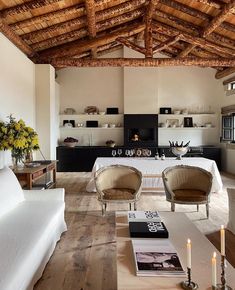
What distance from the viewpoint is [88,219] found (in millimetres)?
4090

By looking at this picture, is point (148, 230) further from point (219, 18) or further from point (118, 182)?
point (219, 18)

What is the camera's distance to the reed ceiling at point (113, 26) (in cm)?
525

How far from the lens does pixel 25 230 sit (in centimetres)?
238

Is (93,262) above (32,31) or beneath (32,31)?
beneath

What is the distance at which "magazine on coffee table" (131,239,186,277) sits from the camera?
1.74 m

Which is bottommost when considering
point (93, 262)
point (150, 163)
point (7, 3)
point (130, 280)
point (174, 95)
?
point (93, 262)

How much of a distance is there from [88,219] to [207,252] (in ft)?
7.66

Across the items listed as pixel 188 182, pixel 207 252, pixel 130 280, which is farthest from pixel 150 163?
pixel 130 280

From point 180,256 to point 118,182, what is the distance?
7.76 ft

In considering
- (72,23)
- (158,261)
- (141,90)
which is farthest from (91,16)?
(158,261)

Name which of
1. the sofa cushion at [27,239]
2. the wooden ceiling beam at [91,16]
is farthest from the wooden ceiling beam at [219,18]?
the sofa cushion at [27,239]

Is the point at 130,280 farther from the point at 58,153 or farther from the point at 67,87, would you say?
the point at 67,87

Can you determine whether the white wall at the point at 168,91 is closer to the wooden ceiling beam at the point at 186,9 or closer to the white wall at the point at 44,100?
the white wall at the point at 44,100

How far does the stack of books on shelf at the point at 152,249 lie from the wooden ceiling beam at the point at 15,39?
4.08m
